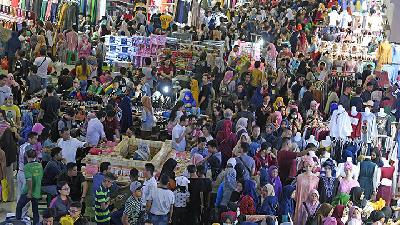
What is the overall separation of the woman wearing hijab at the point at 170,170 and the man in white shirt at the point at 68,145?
119 centimetres

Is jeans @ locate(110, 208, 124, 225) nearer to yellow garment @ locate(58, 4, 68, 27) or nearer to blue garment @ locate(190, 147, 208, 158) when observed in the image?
blue garment @ locate(190, 147, 208, 158)

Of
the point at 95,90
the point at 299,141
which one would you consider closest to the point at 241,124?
the point at 299,141

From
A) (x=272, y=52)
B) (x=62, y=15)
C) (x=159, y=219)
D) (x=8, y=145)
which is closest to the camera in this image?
(x=159, y=219)

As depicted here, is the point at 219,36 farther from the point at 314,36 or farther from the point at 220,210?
the point at 220,210

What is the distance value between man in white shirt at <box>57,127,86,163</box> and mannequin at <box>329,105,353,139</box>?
4.32 metres

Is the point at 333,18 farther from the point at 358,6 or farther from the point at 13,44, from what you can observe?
the point at 13,44

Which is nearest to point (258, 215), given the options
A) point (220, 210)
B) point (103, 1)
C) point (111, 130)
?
point (220, 210)

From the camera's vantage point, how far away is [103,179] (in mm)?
9773

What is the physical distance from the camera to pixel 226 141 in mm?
12281

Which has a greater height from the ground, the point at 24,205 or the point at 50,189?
the point at 50,189

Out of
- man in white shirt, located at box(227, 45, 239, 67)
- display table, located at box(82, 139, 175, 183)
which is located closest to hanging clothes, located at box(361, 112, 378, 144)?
display table, located at box(82, 139, 175, 183)

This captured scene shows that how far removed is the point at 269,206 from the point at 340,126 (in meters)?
3.73

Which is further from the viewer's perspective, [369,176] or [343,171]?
[369,176]

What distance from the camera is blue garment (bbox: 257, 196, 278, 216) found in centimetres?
1006
